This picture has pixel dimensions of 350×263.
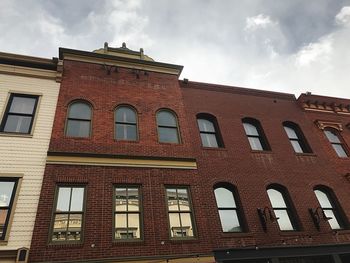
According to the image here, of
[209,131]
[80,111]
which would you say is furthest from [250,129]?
[80,111]

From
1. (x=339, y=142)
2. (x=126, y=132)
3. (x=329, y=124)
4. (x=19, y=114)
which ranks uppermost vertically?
(x=329, y=124)

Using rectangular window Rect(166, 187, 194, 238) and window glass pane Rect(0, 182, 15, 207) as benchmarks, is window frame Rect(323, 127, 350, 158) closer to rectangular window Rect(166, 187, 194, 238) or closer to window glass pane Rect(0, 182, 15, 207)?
rectangular window Rect(166, 187, 194, 238)

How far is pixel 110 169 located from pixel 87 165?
2.65 feet

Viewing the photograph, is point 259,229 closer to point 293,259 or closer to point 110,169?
point 293,259

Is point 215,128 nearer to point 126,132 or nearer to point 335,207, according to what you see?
point 126,132

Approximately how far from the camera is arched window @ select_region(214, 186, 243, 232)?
1077cm

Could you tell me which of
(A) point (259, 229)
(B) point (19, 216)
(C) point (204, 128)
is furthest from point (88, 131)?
(A) point (259, 229)

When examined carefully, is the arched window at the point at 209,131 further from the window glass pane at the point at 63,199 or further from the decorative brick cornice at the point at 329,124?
the decorative brick cornice at the point at 329,124

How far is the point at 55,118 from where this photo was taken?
1074 centimetres

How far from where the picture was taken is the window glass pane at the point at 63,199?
29.0 ft

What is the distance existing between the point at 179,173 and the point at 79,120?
14.7 ft

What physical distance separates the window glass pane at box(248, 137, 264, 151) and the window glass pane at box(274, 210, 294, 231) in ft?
10.6

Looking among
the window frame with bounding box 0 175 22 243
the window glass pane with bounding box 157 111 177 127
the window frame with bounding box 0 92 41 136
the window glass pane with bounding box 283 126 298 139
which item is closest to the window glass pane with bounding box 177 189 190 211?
the window glass pane with bounding box 157 111 177 127

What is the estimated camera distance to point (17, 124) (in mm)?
10453
